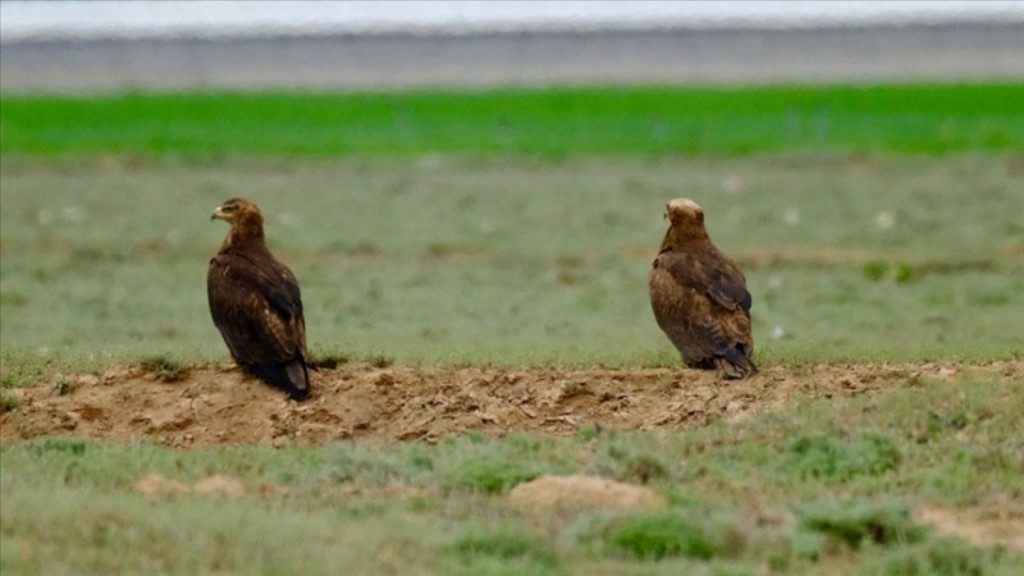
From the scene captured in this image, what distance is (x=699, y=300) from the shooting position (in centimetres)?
1366

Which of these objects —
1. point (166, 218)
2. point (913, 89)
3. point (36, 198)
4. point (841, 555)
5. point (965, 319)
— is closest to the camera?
point (841, 555)

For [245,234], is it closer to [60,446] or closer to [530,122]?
[60,446]

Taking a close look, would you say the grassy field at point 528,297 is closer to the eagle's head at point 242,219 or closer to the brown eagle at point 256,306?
the brown eagle at point 256,306

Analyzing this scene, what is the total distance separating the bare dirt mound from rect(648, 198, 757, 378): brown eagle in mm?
223

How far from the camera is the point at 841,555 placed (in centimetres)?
941

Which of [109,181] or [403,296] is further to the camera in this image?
[109,181]

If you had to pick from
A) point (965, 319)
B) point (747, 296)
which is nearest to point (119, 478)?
point (747, 296)

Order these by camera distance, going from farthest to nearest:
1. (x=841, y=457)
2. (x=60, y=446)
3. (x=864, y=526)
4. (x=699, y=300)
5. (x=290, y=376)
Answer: (x=699, y=300) → (x=290, y=376) → (x=60, y=446) → (x=841, y=457) → (x=864, y=526)

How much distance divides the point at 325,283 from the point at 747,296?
9264 millimetres

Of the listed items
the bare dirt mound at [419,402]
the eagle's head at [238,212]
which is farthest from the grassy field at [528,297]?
the eagle's head at [238,212]

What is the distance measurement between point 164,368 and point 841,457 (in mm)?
4426

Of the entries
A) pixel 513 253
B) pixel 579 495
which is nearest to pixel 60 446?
pixel 579 495

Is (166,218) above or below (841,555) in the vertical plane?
above

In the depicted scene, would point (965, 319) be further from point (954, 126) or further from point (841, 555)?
point (954, 126)
